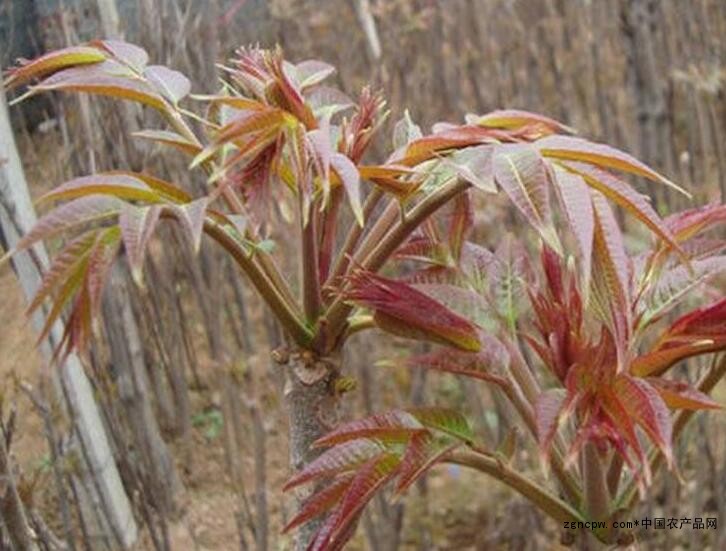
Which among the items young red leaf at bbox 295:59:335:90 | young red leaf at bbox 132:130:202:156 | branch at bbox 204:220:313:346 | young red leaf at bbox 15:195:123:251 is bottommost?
branch at bbox 204:220:313:346

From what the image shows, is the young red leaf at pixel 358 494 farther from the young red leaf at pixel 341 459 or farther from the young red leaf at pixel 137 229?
the young red leaf at pixel 137 229

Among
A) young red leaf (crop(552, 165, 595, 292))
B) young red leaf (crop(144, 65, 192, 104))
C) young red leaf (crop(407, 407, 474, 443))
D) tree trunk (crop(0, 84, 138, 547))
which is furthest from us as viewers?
tree trunk (crop(0, 84, 138, 547))

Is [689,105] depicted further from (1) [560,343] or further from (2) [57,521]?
(1) [560,343]

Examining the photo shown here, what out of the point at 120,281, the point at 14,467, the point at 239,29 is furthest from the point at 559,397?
the point at 239,29

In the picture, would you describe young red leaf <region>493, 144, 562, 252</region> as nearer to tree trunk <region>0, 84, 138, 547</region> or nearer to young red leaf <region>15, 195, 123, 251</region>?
young red leaf <region>15, 195, 123, 251</region>

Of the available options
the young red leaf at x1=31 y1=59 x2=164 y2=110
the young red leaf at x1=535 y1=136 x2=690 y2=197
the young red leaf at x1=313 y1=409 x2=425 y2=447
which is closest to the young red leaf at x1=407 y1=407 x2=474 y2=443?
the young red leaf at x1=313 y1=409 x2=425 y2=447

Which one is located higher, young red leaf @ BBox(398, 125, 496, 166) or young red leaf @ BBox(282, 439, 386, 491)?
young red leaf @ BBox(398, 125, 496, 166)
